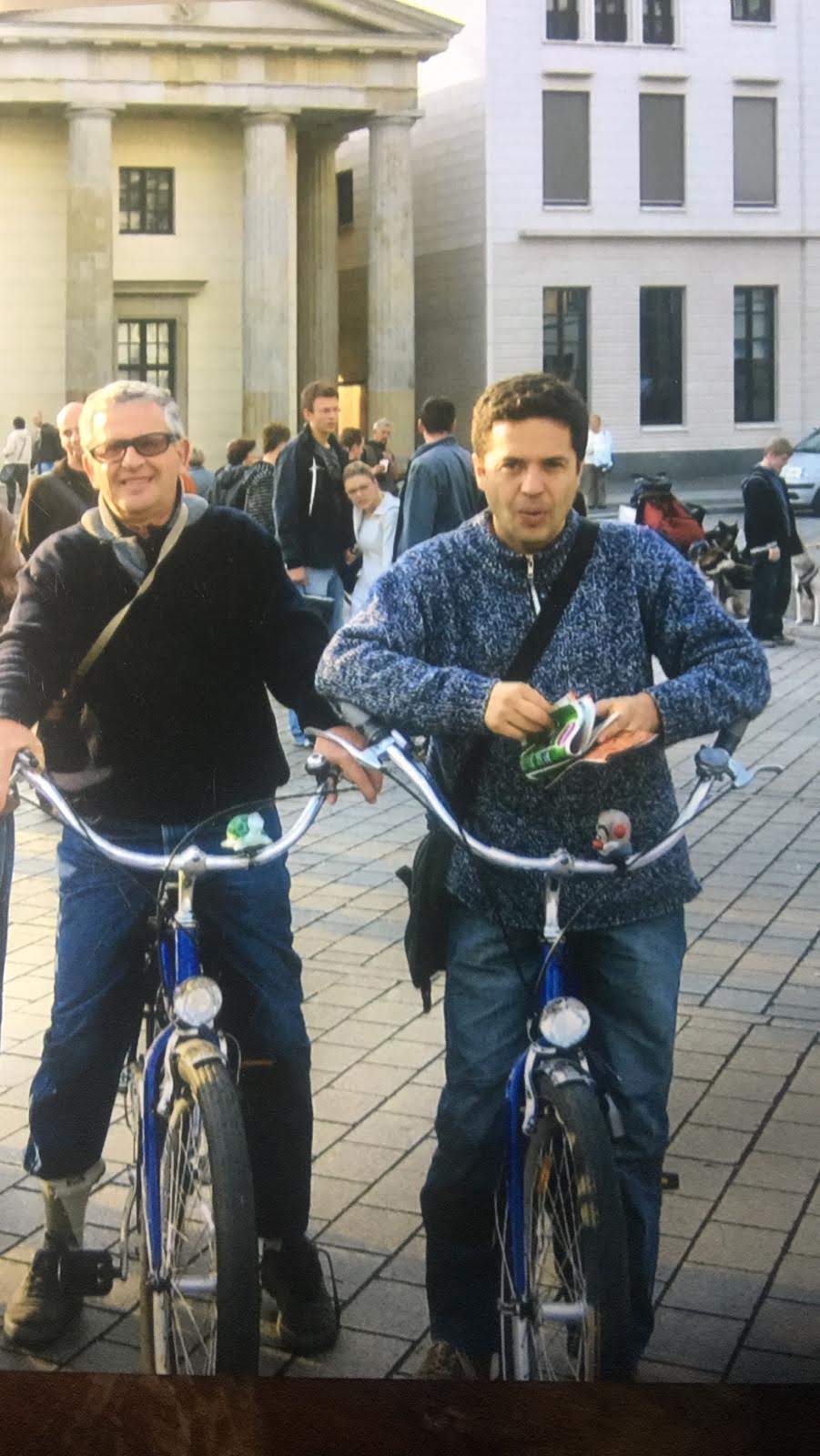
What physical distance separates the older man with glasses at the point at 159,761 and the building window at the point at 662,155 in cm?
52

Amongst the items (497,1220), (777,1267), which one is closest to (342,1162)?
(497,1220)

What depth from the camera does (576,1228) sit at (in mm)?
1844

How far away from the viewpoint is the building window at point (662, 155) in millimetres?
1730

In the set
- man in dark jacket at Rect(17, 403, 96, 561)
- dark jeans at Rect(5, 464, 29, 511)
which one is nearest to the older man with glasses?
man in dark jacket at Rect(17, 403, 96, 561)

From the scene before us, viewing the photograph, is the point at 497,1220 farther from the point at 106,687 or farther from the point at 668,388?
the point at 668,388

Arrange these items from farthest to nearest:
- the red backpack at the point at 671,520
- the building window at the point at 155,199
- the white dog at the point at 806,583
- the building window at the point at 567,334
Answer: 1. the white dog at the point at 806,583
2. the building window at the point at 155,199
3. the red backpack at the point at 671,520
4. the building window at the point at 567,334

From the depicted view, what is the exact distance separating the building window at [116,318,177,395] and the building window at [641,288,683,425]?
56cm

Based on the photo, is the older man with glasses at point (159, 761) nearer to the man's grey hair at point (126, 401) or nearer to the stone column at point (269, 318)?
the man's grey hair at point (126, 401)

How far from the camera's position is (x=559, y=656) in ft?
6.48

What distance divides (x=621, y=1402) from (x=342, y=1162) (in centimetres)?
140

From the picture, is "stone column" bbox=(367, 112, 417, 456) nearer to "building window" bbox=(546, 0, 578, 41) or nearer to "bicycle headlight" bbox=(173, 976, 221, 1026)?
"bicycle headlight" bbox=(173, 976, 221, 1026)

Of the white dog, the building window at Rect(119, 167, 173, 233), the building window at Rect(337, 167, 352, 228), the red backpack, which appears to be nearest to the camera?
the red backpack

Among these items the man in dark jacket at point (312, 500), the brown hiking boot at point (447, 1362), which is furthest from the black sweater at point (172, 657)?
the man in dark jacket at point (312, 500)

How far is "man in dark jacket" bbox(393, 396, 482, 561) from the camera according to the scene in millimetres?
7039
